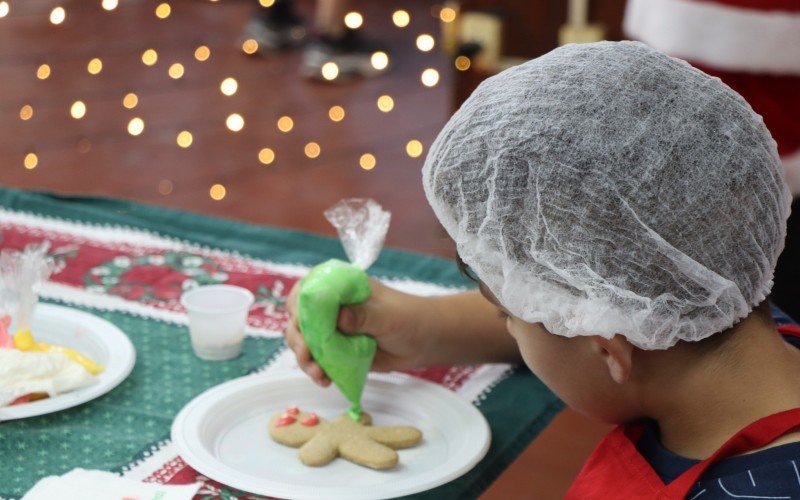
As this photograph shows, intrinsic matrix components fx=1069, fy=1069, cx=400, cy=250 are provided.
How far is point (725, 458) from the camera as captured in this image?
961mm

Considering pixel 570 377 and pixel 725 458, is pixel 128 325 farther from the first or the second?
pixel 725 458

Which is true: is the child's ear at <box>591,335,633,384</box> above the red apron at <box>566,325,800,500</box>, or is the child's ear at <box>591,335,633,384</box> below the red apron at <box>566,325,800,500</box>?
above

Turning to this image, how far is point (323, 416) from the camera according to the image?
48.8 inches

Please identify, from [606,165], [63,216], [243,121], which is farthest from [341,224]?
[243,121]

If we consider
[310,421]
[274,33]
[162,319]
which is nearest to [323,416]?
[310,421]

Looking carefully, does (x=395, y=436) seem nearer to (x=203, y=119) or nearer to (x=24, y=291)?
(x=24, y=291)

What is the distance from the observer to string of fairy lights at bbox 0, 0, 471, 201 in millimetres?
3355

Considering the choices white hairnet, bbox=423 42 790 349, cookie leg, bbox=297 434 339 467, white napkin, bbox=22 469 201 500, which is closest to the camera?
white hairnet, bbox=423 42 790 349

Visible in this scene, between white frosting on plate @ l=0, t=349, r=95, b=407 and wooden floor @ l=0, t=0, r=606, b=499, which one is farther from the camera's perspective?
wooden floor @ l=0, t=0, r=606, b=499

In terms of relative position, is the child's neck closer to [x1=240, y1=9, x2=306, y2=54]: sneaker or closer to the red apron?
the red apron

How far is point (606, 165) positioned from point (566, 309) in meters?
0.14

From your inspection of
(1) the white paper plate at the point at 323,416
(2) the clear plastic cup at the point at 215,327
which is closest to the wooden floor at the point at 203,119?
(2) the clear plastic cup at the point at 215,327

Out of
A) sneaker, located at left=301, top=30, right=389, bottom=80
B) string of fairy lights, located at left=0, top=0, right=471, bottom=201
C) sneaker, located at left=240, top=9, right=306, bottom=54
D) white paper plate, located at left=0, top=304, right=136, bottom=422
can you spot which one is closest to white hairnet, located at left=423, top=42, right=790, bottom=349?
white paper plate, located at left=0, top=304, right=136, bottom=422

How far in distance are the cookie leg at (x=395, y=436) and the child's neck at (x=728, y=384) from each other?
0.91ft
